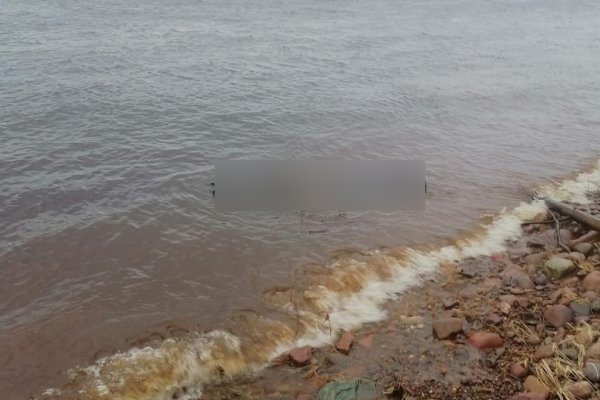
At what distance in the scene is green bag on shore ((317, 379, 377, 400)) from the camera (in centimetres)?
505

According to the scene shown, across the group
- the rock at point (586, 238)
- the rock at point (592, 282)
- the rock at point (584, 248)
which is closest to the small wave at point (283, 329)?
the rock at point (586, 238)

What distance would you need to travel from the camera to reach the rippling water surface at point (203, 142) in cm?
684

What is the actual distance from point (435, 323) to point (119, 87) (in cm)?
1291

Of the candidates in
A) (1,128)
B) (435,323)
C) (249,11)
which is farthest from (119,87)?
(249,11)

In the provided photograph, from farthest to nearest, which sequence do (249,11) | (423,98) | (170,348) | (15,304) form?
(249,11), (423,98), (15,304), (170,348)

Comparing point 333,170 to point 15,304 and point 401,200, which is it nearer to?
point 401,200

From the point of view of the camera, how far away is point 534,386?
480cm

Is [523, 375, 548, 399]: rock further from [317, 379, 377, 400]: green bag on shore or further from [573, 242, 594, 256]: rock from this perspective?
[573, 242, 594, 256]: rock

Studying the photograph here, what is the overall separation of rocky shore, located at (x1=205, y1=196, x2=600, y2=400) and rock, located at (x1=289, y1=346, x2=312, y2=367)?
0.04 ft

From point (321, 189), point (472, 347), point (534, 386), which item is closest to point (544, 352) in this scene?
point (534, 386)

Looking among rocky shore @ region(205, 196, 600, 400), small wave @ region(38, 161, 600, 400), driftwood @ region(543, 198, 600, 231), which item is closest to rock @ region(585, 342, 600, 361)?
rocky shore @ region(205, 196, 600, 400)

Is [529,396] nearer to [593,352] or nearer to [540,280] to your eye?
[593,352]

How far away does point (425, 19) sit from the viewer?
31344mm

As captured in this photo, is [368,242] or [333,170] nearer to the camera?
[368,242]
